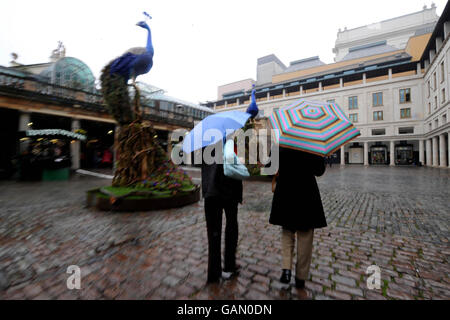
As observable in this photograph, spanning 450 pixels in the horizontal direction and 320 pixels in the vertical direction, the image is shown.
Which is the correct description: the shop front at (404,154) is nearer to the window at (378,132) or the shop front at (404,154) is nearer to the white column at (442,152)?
the window at (378,132)

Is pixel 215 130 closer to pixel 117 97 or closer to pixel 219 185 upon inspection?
pixel 219 185

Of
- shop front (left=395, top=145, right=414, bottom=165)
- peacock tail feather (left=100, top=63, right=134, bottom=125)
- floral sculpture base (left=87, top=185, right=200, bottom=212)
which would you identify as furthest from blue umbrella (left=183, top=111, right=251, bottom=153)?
shop front (left=395, top=145, right=414, bottom=165)

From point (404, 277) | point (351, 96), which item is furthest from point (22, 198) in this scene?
point (351, 96)

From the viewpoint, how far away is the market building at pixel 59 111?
14273 mm

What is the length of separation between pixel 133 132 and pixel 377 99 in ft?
147

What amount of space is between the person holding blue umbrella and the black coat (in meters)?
0.52

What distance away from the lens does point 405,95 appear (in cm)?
3625

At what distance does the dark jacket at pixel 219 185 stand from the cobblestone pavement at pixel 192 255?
1.02 metres

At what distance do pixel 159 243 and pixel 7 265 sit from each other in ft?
6.39

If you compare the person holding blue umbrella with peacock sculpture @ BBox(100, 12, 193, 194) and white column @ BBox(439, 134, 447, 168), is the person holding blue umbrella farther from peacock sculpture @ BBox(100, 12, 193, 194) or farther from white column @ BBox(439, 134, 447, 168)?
white column @ BBox(439, 134, 447, 168)

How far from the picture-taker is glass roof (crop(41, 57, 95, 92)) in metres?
19.0

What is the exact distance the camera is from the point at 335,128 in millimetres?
2145

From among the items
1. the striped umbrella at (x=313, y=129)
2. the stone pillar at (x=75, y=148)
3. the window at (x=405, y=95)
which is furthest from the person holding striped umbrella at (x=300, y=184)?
the window at (x=405, y=95)
